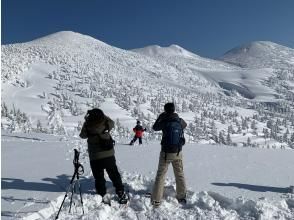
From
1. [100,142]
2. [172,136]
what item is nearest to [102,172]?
[100,142]

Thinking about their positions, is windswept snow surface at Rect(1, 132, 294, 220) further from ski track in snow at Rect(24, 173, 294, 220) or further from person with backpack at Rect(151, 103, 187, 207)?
person with backpack at Rect(151, 103, 187, 207)

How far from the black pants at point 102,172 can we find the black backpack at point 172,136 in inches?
51.2

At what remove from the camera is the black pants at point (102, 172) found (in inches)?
395

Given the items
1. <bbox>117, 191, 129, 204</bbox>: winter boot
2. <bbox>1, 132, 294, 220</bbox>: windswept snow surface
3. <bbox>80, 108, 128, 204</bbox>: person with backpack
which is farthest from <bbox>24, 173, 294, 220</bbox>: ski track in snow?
<bbox>80, 108, 128, 204</bbox>: person with backpack

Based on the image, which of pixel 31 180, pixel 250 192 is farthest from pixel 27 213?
pixel 250 192

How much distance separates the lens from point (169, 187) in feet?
36.3

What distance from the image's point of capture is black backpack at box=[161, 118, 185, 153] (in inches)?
398

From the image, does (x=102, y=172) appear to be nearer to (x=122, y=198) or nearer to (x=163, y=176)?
(x=122, y=198)

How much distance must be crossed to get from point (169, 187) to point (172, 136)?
1.67 meters

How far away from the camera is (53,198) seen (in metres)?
10.1

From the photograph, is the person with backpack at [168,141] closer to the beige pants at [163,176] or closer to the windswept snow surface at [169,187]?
the beige pants at [163,176]

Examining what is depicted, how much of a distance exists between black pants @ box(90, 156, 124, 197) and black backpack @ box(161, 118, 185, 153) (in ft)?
4.26

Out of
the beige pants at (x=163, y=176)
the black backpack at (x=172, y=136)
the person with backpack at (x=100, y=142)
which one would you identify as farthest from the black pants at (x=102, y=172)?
the black backpack at (x=172, y=136)

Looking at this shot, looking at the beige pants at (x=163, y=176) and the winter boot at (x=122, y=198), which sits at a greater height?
the beige pants at (x=163, y=176)
